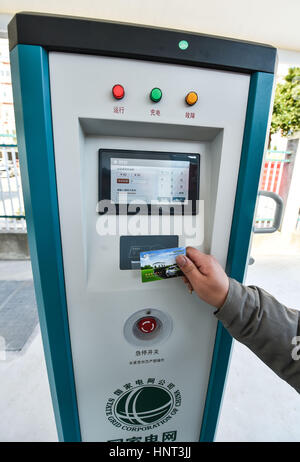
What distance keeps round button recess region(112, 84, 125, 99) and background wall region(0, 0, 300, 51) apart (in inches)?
94.8

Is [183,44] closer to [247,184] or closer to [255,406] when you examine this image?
A: [247,184]

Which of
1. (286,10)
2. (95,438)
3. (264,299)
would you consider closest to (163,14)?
(286,10)

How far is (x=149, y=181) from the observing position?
72cm

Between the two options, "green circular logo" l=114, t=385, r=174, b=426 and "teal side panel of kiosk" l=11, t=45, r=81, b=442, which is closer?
"teal side panel of kiosk" l=11, t=45, r=81, b=442

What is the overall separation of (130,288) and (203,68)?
609 millimetres

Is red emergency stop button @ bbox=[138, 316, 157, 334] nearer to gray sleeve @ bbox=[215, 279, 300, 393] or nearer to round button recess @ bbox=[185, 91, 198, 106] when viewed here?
gray sleeve @ bbox=[215, 279, 300, 393]

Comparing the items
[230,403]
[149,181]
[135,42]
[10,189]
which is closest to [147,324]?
[149,181]

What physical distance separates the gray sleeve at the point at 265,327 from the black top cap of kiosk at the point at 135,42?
1.87ft

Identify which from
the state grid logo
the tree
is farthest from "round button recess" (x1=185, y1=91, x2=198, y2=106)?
the tree

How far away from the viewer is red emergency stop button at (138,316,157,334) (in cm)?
79

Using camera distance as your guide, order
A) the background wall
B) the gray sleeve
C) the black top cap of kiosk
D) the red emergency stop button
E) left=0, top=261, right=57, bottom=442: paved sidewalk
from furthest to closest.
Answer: the background wall < left=0, top=261, right=57, bottom=442: paved sidewalk < the red emergency stop button < the gray sleeve < the black top cap of kiosk

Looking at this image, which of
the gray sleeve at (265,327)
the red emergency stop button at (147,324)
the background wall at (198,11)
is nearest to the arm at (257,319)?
the gray sleeve at (265,327)
